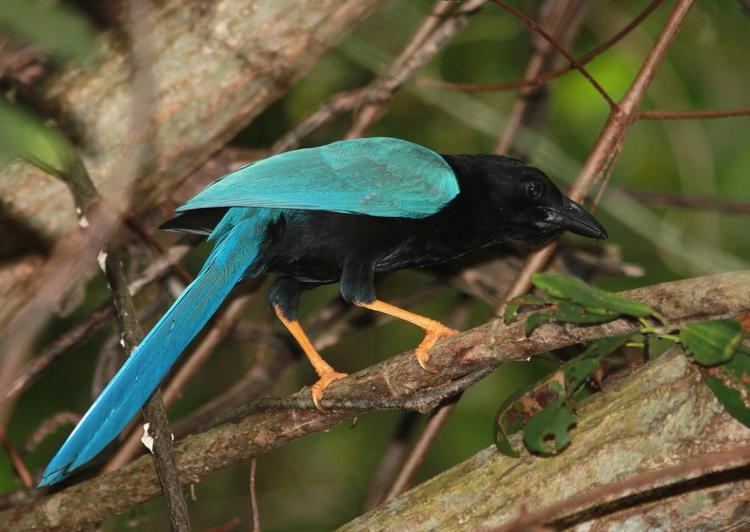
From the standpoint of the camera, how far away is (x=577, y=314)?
2.26 metres

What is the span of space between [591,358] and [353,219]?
1.48m

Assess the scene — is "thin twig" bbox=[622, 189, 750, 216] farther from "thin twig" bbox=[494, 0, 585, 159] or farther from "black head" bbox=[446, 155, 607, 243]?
"black head" bbox=[446, 155, 607, 243]

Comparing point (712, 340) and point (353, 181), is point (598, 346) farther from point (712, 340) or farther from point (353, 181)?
point (353, 181)

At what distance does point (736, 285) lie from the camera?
2.32 meters

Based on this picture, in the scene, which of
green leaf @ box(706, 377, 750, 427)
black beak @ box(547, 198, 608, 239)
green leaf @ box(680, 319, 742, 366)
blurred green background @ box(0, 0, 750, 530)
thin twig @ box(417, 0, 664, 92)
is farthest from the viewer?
blurred green background @ box(0, 0, 750, 530)

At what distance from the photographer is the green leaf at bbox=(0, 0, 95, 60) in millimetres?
1041

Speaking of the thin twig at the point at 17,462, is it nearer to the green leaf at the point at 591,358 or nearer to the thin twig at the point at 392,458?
the thin twig at the point at 392,458

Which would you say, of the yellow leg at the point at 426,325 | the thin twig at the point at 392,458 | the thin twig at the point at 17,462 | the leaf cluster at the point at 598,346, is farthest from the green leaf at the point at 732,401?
the thin twig at the point at 17,462

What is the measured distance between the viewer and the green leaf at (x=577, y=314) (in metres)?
2.24

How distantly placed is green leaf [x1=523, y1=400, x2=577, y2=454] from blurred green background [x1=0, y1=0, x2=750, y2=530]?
3.14m

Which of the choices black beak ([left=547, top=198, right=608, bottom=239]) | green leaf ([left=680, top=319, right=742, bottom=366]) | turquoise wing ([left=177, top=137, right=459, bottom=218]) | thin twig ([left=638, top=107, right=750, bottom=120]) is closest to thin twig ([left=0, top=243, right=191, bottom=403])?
turquoise wing ([left=177, top=137, right=459, bottom=218])

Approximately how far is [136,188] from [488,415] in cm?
288

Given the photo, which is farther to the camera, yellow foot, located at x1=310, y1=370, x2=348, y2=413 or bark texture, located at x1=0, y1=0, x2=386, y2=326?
bark texture, located at x1=0, y1=0, x2=386, y2=326

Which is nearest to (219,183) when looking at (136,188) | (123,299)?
(136,188)
